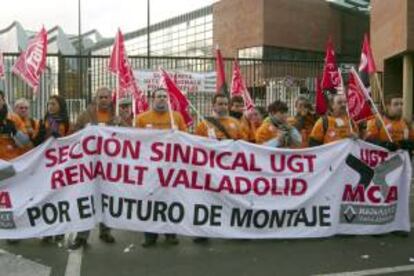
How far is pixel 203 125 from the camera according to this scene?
8.38m

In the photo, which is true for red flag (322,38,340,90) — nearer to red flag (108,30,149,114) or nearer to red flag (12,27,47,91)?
red flag (108,30,149,114)

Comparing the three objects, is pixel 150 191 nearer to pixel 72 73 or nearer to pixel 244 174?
pixel 244 174

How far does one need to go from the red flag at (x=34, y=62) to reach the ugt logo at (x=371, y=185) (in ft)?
14.7

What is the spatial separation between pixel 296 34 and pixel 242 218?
42.4m

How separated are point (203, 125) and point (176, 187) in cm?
115

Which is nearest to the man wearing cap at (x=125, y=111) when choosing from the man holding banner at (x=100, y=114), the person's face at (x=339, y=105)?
the man holding banner at (x=100, y=114)

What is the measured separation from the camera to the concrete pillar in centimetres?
2686

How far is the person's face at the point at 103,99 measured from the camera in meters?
8.19

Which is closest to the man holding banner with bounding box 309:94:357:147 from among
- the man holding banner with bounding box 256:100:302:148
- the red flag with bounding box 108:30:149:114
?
the man holding banner with bounding box 256:100:302:148

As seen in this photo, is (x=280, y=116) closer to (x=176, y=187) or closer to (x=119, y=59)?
(x=176, y=187)

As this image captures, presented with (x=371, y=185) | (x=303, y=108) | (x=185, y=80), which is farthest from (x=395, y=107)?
(x=185, y=80)

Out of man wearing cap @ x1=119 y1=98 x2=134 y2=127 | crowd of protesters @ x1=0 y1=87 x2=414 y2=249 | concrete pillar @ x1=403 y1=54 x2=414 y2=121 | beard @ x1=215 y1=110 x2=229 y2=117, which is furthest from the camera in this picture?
concrete pillar @ x1=403 y1=54 x2=414 y2=121

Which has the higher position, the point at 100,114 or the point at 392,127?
the point at 100,114

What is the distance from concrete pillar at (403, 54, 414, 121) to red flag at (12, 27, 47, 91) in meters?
19.4
